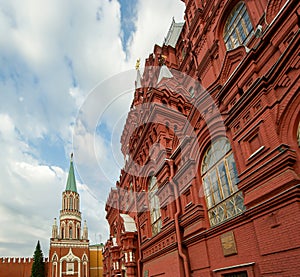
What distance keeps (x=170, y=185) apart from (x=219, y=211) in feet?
11.0

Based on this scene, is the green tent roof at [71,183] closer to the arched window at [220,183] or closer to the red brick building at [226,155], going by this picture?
the red brick building at [226,155]

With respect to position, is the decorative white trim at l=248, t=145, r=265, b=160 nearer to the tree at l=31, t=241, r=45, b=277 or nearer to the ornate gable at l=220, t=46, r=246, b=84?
the ornate gable at l=220, t=46, r=246, b=84

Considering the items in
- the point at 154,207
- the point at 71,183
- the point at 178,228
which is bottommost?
the point at 178,228

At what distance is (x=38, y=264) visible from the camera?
46.0 m

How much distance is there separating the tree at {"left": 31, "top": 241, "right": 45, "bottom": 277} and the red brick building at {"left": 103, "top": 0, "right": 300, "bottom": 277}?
37339mm

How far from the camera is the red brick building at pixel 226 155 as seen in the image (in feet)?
19.6

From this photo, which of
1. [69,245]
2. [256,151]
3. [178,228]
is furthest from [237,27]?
[69,245]

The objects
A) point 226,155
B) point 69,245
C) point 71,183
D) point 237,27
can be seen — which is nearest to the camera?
point 226,155

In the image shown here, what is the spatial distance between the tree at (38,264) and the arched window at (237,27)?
157 feet

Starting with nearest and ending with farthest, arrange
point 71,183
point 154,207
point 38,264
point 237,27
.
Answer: point 237,27 < point 154,207 < point 38,264 < point 71,183

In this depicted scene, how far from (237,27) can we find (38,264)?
4909cm

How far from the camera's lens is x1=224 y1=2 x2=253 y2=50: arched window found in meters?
9.76

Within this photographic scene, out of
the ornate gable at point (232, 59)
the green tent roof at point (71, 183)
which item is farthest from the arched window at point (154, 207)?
the green tent roof at point (71, 183)

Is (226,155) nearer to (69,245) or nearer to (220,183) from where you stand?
(220,183)
